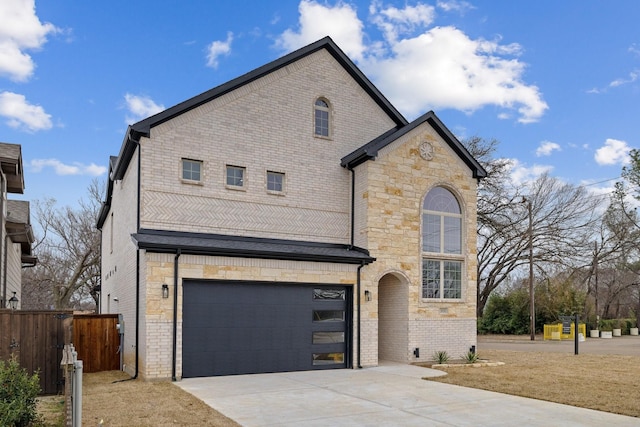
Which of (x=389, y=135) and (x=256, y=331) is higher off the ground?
(x=389, y=135)

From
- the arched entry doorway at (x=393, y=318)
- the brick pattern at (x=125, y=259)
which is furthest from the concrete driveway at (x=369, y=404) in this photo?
the arched entry doorway at (x=393, y=318)

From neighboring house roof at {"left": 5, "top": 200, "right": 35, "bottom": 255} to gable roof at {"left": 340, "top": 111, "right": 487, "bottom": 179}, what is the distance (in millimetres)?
10533

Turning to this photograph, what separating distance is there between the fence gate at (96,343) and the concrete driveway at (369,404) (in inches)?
148

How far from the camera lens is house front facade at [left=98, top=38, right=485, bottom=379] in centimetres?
1446

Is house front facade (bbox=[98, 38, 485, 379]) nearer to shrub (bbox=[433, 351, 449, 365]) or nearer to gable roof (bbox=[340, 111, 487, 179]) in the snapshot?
gable roof (bbox=[340, 111, 487, 179])

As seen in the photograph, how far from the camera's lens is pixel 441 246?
18594 mm

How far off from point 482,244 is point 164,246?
1162 inches

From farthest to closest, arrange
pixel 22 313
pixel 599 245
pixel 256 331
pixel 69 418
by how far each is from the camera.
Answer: pixel 599 245 < pixel 256 331 < pixel 22 313 < pixel 69 418

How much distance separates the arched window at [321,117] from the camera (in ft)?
59.7

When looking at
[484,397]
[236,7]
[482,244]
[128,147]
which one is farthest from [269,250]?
[482,244]

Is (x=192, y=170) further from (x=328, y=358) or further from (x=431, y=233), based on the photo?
(x=431, y=233)

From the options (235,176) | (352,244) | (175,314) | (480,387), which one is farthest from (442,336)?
(175,314)

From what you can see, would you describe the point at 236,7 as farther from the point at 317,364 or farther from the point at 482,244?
the point at 482,244

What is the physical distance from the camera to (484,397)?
11609 mm
